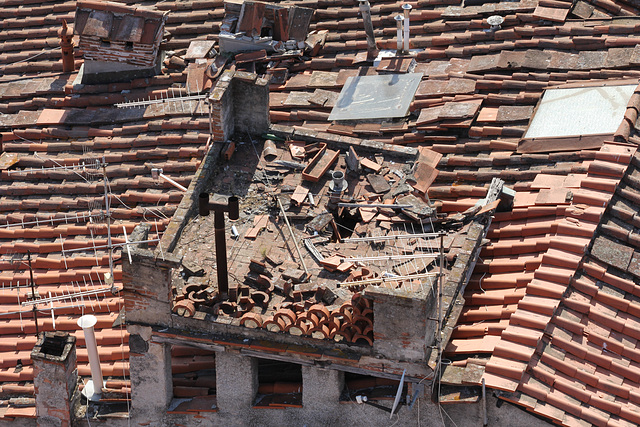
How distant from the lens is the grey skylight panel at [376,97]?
3117cm

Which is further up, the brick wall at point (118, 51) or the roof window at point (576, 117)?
the brick wall at point (118, 51)

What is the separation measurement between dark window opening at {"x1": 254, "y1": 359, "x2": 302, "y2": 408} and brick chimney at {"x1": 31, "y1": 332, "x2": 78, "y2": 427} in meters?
3.86

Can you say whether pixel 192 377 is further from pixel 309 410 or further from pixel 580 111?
pixel 580 111

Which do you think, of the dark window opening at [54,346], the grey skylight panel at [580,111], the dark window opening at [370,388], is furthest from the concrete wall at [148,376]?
the grey skylight panel at [580,111]

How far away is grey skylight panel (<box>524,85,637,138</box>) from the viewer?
95.1 ft

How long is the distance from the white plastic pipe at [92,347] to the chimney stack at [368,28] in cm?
1110

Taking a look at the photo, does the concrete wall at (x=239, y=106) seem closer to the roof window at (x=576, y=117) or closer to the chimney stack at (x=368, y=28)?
the chimney stack at (x=368, y=28)

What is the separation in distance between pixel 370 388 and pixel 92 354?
5.73m

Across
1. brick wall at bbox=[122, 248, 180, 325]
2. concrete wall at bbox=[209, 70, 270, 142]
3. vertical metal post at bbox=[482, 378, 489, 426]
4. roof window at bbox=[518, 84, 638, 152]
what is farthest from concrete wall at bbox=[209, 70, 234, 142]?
vertical metal post at bbox=[482, 378, 489, 426]

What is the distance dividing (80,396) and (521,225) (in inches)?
398

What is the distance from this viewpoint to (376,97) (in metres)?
31.6

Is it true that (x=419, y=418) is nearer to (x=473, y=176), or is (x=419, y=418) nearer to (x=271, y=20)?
(x=473, y=176)

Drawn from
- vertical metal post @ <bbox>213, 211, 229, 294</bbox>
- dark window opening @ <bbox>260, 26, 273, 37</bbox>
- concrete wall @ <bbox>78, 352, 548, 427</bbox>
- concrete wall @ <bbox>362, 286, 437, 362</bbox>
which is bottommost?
concrete wall @ <bbox>78, 352, 548, 427</bbox>

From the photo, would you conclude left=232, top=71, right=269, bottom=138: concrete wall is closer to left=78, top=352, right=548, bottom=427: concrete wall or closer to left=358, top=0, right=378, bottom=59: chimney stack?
left=358, top=0, right=378, bottom=59: chimney stack
